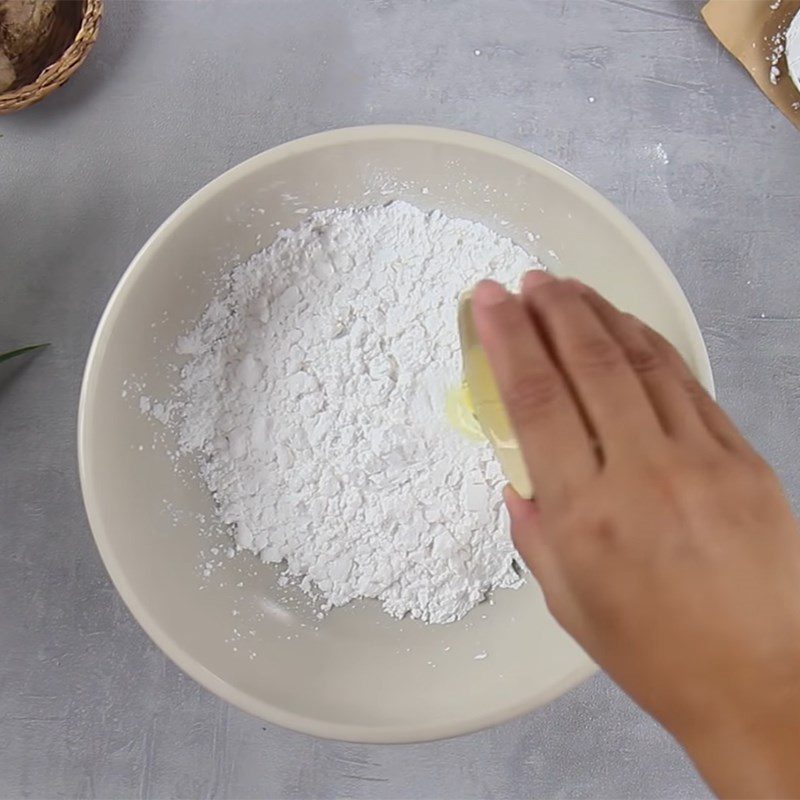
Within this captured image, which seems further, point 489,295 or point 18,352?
point 18,352

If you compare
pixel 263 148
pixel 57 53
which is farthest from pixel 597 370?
pixel 57 53

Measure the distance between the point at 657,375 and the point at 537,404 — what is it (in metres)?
0.08

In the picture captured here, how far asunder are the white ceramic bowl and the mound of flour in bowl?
2cm

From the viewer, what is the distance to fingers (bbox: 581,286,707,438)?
0.48m

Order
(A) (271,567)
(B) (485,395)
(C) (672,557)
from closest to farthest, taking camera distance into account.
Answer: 1. (C) (672,557)
2. (B) (485,395)
3. (A) (271,567)

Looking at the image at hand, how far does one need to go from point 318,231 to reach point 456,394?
8.7 inches

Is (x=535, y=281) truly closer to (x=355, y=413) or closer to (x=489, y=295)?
(x=489, y=295)

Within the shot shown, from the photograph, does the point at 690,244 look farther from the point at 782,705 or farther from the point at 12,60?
the point at 12,60

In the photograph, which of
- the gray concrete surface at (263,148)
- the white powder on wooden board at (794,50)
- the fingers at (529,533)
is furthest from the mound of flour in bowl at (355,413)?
the white powder on wooden board at (794,50)

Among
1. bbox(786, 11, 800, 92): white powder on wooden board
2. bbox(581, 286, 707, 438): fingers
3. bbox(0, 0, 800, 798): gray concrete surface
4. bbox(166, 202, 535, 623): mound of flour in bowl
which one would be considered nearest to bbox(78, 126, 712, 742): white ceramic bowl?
bbox(166, 202, 535, 623): mound of flour in bowl

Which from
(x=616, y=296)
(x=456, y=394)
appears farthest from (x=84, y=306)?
(x=616, y=296)

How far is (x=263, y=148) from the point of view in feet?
3.07

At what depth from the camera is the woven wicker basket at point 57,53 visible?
2.81 ft

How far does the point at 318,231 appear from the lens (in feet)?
2.80
